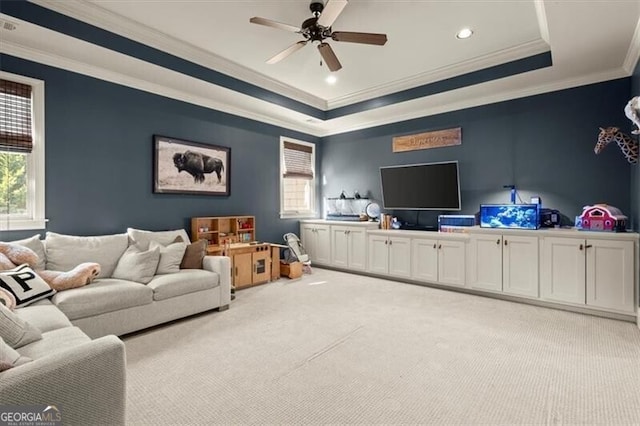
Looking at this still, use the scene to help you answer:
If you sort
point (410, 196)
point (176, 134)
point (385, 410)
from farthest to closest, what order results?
point (410, 196) → point (176, 134) → point (385, 410)

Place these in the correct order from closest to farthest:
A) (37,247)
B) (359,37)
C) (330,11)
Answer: (330,11) → (359,37) → (37,247)

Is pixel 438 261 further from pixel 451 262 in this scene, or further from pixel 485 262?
pixel 485 262

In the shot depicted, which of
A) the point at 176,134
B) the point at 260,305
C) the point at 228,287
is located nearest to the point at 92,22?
the point at 176,134

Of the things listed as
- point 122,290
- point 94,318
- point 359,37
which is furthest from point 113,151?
point 359,37

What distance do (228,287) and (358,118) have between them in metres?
3.70

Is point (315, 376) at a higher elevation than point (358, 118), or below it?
below

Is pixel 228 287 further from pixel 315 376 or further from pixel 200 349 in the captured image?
pixel 315 376

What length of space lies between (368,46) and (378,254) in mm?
3089

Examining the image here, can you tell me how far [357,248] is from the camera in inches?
219

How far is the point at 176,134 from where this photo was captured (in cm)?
447

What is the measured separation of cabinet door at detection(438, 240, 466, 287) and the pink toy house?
54.1 inches

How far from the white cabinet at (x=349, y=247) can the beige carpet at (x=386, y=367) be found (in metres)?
1.70

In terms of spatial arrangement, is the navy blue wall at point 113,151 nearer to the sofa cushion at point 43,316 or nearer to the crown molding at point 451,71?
the sofa cushion at point 43,316

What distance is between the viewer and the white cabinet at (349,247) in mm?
5492
